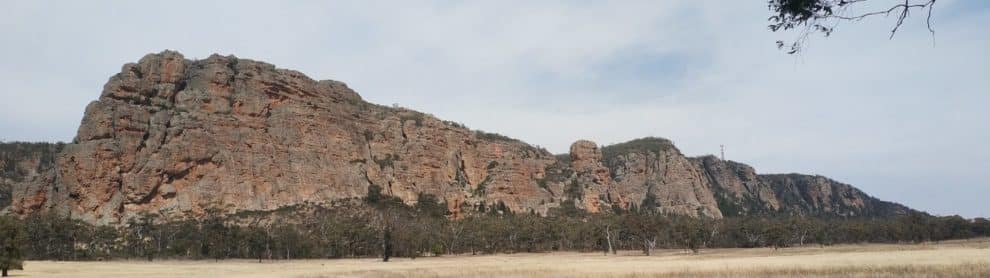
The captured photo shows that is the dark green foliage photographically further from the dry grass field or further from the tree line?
the dry grass field

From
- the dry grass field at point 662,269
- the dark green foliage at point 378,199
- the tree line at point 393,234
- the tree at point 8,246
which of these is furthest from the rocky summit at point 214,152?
the tree at point 8,246

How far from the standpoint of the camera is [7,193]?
184 metres

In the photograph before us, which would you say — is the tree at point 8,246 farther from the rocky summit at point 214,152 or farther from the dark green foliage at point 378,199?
the dark green foliage at point 378,199

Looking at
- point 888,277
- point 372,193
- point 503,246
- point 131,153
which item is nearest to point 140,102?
point 131,153

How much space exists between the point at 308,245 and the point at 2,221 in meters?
63.3

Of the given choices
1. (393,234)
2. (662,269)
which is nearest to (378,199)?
(393,234)

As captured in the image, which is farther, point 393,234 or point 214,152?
point 214,152

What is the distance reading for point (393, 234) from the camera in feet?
383

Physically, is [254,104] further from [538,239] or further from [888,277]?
[888,277]

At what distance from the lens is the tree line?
10544cm

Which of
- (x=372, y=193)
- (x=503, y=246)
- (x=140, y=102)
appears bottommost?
(x=503, y=246)

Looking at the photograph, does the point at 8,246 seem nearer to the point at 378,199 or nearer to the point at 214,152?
the point at 214,152

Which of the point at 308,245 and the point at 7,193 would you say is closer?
the point at 308,245

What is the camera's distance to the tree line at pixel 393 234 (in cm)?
10544
